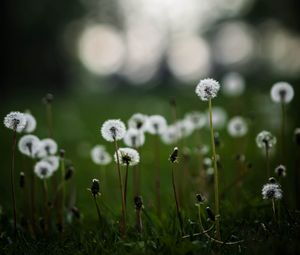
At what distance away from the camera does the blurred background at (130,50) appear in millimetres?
8852

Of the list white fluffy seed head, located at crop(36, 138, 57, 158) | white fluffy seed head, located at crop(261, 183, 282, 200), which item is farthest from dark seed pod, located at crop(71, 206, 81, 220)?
white fluffy seed head, located at crop(261, 183, 282, 200)

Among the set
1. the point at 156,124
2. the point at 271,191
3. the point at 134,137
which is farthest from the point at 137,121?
the point at 271,191

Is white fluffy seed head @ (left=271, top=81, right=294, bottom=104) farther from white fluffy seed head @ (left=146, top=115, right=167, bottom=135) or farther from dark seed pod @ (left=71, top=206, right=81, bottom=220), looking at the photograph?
dark seed pod @ (left=71, top=206, right=81, bottom=220)

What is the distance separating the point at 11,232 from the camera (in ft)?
8.59

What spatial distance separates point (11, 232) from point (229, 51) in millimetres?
25051

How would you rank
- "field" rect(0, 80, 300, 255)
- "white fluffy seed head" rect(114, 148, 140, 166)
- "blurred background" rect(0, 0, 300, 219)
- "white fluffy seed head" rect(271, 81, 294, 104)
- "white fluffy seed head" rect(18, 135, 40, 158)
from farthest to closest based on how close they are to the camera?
"blurred background" rect(0, 0, 300, 219) → "white fluffy seed head" rect(271, 81, 294, 104) → "white fluffy seed head" rect(18, 135, 40, 158) → "white fluffy seed head" rect(114, 148, 140, 166) → "field" rect(0, 80, 300, 255)

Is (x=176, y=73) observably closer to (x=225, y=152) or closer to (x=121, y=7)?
(x=121, y=7)

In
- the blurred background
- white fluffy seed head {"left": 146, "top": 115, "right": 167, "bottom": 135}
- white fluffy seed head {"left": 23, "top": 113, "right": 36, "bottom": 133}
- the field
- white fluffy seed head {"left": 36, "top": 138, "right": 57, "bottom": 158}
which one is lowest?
the field

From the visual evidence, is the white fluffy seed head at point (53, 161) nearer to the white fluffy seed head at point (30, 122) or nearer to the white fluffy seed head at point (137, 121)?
the white fluffy seed head at point (30, 122)

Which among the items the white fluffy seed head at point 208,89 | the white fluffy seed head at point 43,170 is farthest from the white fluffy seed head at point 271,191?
the white fluffy seed head at point 43,170

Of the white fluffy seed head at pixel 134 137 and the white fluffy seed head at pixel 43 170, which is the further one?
the white fluffy seed head at pixel 134 137

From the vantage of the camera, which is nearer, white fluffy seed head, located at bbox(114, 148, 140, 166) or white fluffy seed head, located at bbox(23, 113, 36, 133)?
white fluffy seed head, located at bbox(114, 148, 140, 166)

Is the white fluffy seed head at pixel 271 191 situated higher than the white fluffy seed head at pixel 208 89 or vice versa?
the white fluffy seed head at pixel 208 89

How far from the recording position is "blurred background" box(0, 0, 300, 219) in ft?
29.0
